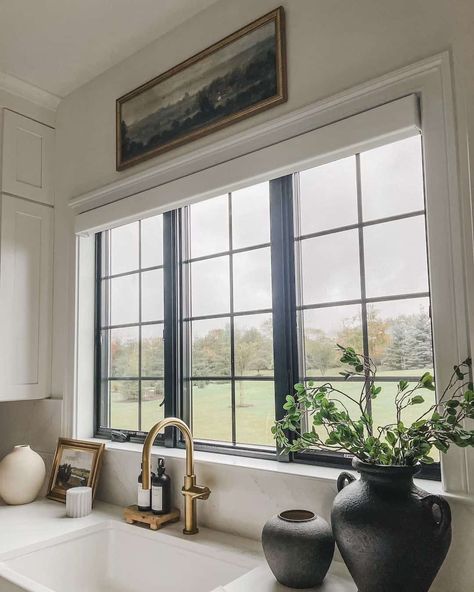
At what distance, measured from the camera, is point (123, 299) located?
2.47 meters

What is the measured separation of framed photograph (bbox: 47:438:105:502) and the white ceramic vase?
0.25ft

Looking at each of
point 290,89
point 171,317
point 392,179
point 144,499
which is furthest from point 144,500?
point 290,89

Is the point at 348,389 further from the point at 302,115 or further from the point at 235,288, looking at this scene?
the point at 302,115

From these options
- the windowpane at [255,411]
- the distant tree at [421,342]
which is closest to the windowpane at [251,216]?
the windowpane at [255,411]

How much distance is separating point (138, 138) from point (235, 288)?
76cm

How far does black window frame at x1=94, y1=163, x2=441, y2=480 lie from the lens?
1805 millimetres

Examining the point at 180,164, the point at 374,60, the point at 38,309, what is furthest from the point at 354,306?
the point at 38,309

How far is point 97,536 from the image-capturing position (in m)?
1.86

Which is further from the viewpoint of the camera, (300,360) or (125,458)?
(125,458)

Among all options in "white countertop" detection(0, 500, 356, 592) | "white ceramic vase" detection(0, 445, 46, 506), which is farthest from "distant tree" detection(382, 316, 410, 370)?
"white ceramic vase" detection(0, 445, 46, 506)

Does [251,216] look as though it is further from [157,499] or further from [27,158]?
[27,158]

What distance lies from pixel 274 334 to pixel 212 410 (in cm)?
44

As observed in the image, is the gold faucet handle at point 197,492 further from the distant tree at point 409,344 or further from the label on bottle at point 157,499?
the distant tree at point 409,344

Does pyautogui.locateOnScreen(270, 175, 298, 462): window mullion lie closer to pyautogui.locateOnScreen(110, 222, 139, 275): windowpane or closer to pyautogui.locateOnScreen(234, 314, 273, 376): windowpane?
pyautogui.locateOnScreen(234, 314, 273, 376): windowpane
